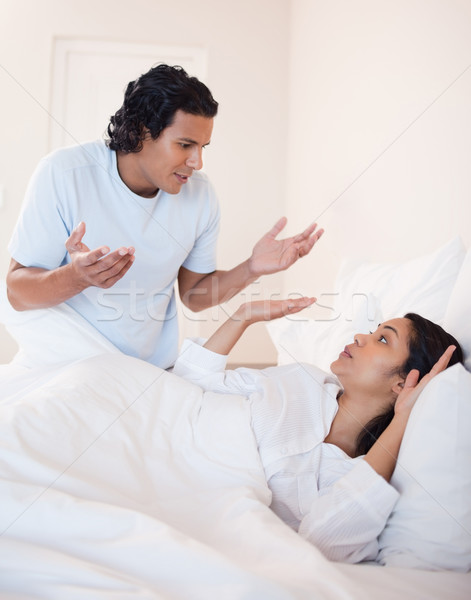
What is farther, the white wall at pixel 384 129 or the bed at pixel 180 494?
the white wall at pixel 384 129

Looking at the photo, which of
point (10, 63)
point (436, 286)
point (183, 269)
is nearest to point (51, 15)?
point (10, 63)

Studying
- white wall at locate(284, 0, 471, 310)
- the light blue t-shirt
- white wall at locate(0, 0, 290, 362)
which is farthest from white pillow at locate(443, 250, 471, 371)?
white wall at locate(0, 0, 290, 362)

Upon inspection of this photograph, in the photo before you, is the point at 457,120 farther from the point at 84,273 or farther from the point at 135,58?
the point at 135,58

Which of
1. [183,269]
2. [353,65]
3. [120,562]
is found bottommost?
[120,562]

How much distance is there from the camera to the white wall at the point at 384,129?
162cm

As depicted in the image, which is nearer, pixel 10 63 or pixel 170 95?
pixel 170 95

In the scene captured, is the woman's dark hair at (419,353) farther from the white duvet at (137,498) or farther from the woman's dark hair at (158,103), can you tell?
the woman's dark hair at (158,103)

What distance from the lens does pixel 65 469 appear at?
91 centimetres

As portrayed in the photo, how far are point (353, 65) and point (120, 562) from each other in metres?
2.33

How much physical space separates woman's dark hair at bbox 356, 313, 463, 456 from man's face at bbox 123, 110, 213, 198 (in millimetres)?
762

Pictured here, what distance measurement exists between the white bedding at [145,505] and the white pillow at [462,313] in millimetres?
471

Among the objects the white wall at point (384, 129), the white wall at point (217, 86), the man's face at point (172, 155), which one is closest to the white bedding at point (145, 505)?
the man's face at point (172, 155)

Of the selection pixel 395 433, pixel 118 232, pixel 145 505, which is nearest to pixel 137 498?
pixel 145 505

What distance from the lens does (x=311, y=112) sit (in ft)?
10.8
